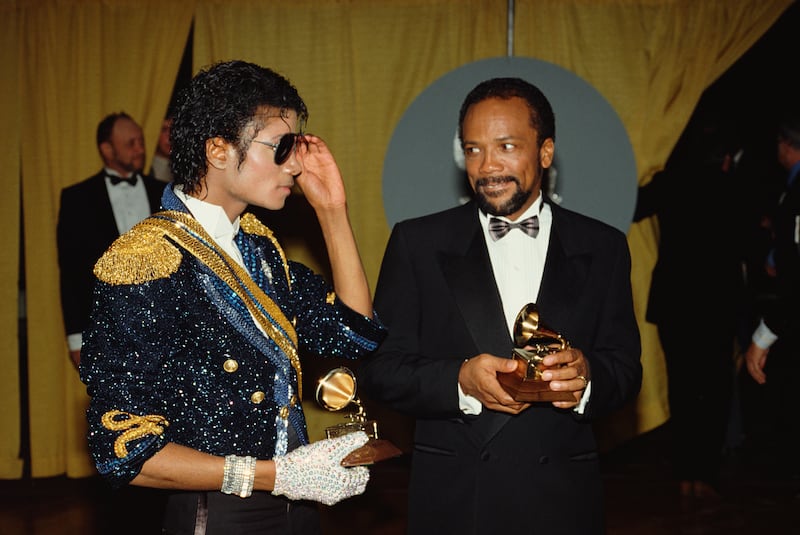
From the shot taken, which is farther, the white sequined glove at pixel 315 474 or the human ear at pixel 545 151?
the human ear at pixel 545 151

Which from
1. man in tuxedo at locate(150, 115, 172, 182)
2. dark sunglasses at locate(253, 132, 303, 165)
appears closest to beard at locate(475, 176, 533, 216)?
dark sunglasses at locate(253, 132, 303, 165)

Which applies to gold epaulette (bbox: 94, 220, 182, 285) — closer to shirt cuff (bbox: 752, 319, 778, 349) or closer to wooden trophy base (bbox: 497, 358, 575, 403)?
wooden trophy base (bbox: 497, 358, 575, 403)

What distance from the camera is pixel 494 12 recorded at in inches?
189

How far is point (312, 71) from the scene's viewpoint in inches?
192

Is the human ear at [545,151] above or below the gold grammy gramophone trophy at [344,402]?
above

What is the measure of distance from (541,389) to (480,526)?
1.34 ft

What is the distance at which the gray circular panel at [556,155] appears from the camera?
13.0 ft

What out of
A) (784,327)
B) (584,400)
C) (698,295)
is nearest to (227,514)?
(584,400)

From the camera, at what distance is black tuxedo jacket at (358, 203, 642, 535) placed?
207 cm

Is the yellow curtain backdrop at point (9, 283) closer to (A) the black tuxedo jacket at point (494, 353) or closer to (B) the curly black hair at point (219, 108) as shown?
(A) the black tuxedo jacket at point (494, 353)

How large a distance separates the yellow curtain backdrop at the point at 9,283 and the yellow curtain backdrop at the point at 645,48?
8.99 ft

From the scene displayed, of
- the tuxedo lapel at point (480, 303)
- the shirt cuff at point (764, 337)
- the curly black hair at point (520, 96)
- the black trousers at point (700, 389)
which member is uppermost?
the curly black hair at point (520, 96)

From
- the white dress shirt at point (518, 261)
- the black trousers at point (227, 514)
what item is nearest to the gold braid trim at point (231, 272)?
the black trousers at point (227, 514)

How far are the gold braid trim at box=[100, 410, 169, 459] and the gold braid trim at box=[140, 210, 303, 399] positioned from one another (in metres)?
0.30
